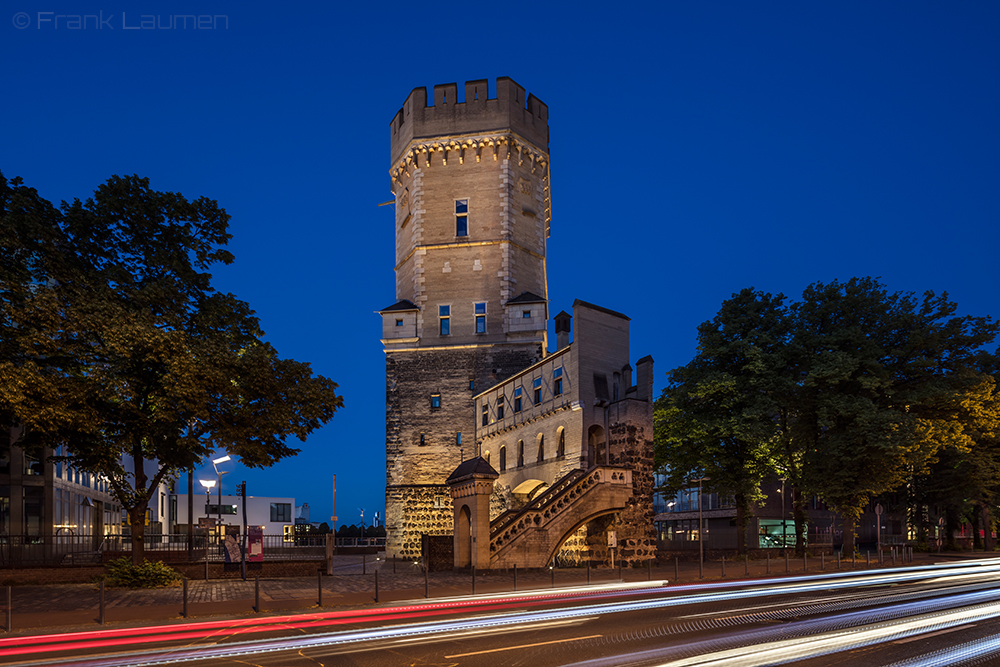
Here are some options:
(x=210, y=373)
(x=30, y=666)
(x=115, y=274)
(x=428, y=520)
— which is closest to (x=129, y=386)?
(x=210, y=373)

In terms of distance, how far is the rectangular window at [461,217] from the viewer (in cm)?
5700

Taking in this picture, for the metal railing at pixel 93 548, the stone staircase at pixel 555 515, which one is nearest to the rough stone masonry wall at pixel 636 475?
the stone staircase at pixel 555 515

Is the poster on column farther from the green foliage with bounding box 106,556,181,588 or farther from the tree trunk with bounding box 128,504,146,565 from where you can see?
the tree trunk with bounding box 128,504,146,565

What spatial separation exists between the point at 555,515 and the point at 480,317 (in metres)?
24.1

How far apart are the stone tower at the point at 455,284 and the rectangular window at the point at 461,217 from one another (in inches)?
3.3

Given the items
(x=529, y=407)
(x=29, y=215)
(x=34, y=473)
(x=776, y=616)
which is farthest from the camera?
(x=529, y=407)

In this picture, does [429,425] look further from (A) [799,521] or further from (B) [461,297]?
(A) [799,521]

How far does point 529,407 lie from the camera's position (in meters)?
45.6

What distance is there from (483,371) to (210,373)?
31.4 meters

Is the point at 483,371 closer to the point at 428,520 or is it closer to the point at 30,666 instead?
the point at 428,520

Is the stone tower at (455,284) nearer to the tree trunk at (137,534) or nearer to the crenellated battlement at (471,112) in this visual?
the crenellated battlement at (471,112)

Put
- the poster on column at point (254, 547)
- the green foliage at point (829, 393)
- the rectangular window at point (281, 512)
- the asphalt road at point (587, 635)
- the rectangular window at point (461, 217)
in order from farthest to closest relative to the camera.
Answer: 1. the rectangular window at point (281, 512)
2. the rectangular window at point (461, 217)
3. the green foliage at point (829, 393)
4. the poster on column at point (254, 547)
5. the asphalt road at point (587, 635)

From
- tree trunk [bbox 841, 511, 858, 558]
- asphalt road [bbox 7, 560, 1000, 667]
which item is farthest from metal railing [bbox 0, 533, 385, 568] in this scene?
tree trunk [bbox 841, 511, 858, 558]

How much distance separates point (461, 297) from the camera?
56.1 m
